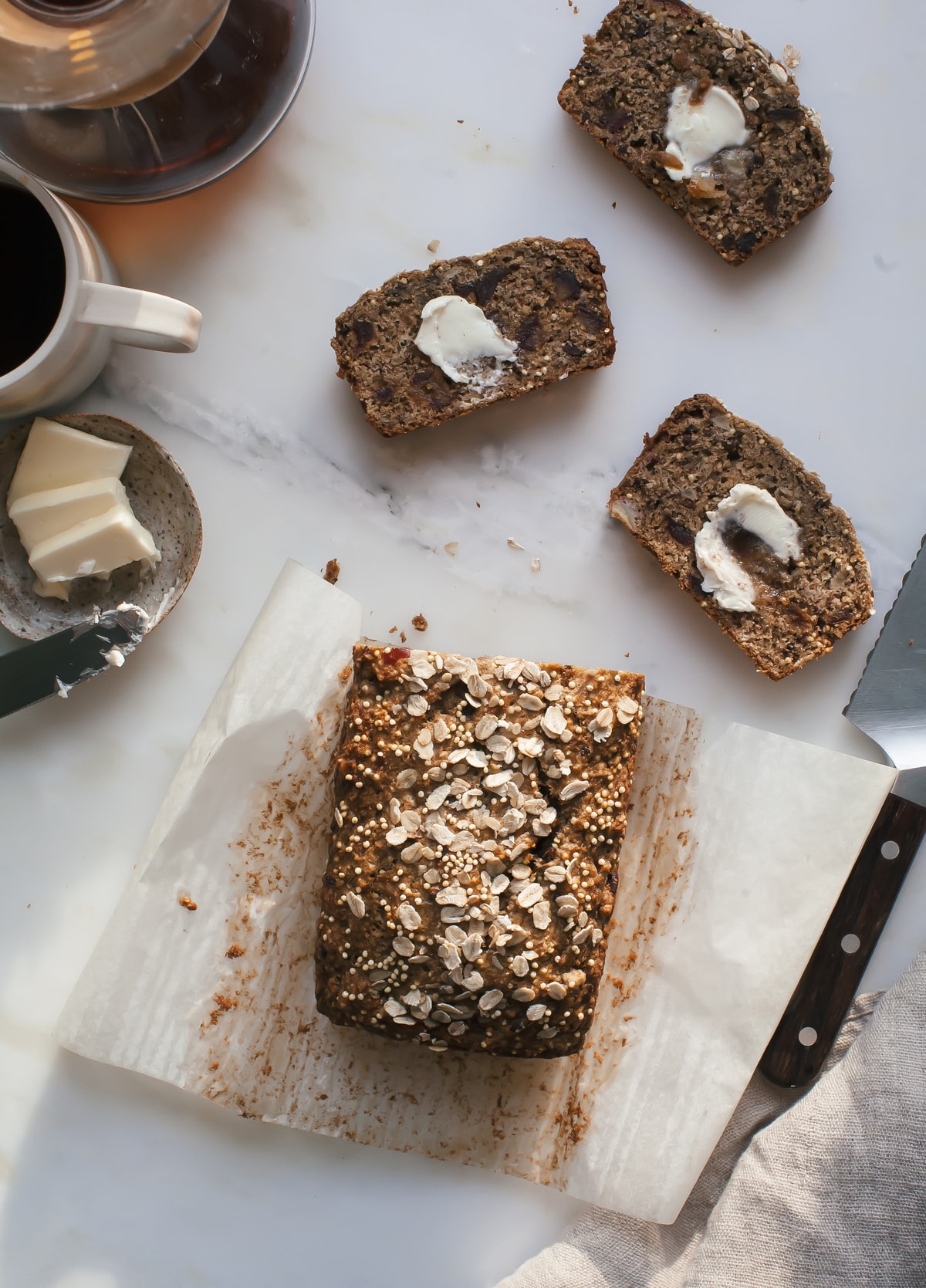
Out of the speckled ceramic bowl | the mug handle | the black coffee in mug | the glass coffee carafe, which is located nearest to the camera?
the glass coffee carafe

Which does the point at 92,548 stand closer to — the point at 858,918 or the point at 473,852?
the point at 473,852

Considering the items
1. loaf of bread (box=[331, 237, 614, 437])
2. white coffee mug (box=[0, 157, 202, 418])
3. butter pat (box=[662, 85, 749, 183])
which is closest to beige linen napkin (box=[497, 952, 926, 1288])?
loaf of bread (box=[331, 237, 614, 437])

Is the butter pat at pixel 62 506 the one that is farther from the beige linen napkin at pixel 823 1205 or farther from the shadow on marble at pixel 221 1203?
the beige linen napkin at pixel 823 1205

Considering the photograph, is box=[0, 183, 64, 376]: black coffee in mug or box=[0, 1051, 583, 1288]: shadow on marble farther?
box=[0, 1051, 583, 1288]: shadow on marble

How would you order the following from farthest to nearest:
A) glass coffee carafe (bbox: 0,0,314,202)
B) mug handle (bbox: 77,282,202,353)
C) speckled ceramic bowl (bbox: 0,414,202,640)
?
1. speckled ceramic bowl (bbox: 0,414,202,640)
2. mug handle (bbox: 77,282,202,353)
3. glass coffee carafe (bbox: 0,0,314,202)

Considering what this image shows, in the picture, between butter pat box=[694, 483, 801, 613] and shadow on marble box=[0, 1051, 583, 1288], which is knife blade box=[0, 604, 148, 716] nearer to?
shadow on marble box=[0, 1051, 583, 1288]

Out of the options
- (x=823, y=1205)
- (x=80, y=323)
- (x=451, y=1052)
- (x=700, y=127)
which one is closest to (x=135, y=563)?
(x=80, y=323)
